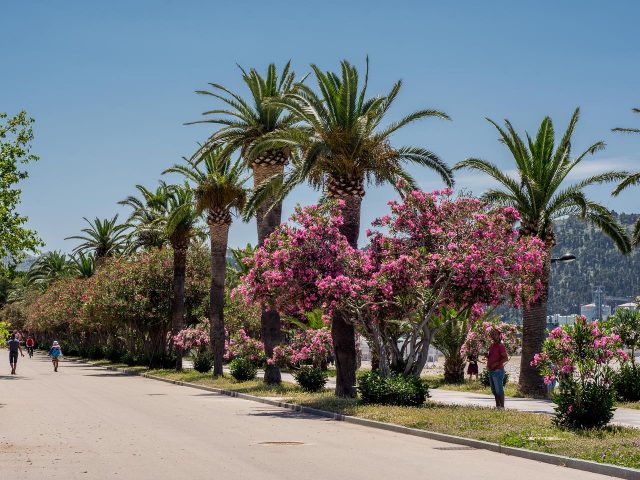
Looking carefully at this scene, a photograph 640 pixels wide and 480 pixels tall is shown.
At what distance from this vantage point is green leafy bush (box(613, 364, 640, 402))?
2577cm

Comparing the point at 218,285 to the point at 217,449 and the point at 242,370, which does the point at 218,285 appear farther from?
the point at 217,449

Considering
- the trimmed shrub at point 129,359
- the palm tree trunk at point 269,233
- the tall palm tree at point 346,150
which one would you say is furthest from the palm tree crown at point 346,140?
the trimmed shrub at point 129,359

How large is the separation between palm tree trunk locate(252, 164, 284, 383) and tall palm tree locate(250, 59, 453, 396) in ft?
19.6

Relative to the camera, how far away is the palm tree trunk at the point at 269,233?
33.0m

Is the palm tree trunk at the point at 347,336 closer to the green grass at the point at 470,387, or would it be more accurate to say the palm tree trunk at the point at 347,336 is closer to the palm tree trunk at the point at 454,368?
the green grass at the point at 470,387

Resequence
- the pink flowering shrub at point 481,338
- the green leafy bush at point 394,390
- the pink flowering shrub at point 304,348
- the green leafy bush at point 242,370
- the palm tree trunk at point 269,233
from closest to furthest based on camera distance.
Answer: the green leafy bush at point 394,390
the pink flowering shrub at point 304,348
the palm tree trunk at point 269,233
the green leafy bush at point 242,370
the pink flowering shrub at point 481,338

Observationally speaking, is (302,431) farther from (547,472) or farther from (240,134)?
(240,134)

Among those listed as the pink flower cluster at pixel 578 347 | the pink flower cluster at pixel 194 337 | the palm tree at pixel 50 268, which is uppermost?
the palm tree at pixel 50 268

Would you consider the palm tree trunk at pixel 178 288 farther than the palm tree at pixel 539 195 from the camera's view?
Yes

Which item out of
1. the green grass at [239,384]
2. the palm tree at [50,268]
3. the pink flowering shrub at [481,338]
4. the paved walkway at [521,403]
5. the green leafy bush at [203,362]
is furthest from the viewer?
the palm tree at [50,268]

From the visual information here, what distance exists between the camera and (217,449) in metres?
14.0

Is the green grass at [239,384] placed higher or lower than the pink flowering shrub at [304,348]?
lower

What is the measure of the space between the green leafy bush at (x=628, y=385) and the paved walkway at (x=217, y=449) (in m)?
9.72

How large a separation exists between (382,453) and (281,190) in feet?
47.7
